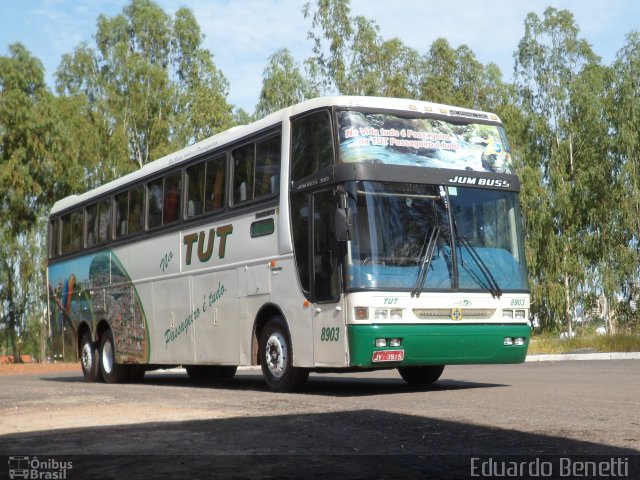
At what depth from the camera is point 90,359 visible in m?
22.5

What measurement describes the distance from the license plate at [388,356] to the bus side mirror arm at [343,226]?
58.7 inches

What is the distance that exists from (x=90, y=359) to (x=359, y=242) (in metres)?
10.5

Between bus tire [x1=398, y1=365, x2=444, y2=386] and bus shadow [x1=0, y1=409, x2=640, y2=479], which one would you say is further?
bus tire [x1=398, y1=365, x2=444, y2=386]

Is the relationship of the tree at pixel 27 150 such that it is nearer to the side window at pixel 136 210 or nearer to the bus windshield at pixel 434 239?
the side window at pixel 136 210

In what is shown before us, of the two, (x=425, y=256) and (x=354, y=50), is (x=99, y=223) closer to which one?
(x=425, y=256)

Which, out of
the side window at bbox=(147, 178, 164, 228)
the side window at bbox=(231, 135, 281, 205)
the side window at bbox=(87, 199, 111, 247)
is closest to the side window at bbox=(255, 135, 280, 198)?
the side window at bbox=(231, 135, 281, 205)

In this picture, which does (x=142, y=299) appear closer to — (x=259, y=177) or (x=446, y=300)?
(x=259, y=177)

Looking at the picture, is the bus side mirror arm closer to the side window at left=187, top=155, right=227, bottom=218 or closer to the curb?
the side window at left=187, top=155, right=227, bottom=218

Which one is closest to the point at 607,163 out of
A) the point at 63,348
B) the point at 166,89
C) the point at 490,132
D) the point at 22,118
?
the point at 166,89

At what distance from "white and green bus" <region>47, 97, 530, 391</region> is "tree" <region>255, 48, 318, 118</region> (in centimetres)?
4004

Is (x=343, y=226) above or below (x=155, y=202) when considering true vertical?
below

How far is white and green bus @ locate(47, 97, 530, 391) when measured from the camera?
13.8m

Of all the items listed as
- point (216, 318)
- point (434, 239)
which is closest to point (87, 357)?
point (216, 318)

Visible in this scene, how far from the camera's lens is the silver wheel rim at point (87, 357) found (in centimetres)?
2244
